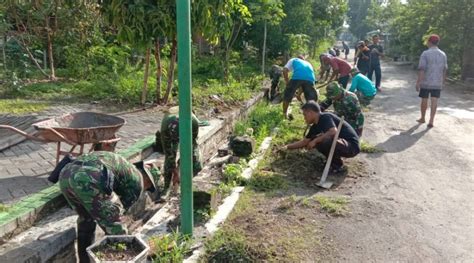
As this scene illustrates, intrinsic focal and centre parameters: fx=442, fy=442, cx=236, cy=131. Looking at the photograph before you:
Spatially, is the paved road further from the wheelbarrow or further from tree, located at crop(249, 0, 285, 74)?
tree, located at crop(249, 0, 285, 74)

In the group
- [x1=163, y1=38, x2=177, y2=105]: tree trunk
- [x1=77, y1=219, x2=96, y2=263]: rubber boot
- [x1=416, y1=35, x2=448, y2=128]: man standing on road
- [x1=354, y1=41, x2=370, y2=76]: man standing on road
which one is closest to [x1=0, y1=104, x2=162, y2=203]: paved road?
[x1=163, y1=38, x2=177, y2=105]: tree trunk

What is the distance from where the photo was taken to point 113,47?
1338cm

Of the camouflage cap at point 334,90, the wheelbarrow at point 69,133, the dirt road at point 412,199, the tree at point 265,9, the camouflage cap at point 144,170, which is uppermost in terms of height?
the tree at point 265,9

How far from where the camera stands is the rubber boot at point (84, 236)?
3.65m

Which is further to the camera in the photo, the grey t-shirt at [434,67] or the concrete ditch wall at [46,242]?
the grey t-shirt at [434,67]

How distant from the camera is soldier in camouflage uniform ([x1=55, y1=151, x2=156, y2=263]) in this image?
11.1ft

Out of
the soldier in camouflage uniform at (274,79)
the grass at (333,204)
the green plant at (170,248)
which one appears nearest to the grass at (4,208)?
the green plant at (170,248)

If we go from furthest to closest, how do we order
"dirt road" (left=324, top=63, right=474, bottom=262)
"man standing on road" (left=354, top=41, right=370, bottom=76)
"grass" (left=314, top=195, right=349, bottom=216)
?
"man standing on road" (left=354, top=41, right=370, bottom=76), "grass" (left=314, top=195, right=349, bottom=216), "dirt road" (left=324, top=63, right=474, bottom=262)

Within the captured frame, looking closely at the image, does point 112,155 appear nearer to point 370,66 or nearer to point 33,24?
point 33,24

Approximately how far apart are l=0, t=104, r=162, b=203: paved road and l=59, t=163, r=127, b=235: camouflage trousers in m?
1.24

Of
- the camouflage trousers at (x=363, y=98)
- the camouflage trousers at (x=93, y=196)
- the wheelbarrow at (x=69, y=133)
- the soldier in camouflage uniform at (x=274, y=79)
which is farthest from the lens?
the soldier in camouflage uniform at (x=274, y=79)

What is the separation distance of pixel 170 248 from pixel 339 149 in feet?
10.6

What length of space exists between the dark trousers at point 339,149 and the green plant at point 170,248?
2.88m

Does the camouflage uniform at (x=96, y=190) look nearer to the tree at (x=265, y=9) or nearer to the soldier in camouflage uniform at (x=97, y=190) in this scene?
the soldier in camouflage uniform at (x=97, y=190)
